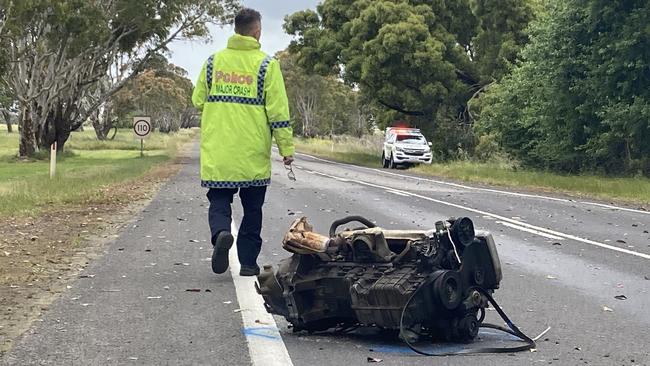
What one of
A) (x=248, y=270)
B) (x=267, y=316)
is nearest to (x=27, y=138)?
(x=248, y=270)

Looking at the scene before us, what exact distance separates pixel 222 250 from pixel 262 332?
164cm

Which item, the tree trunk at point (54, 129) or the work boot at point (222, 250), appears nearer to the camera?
the work boot at point (222, 250)

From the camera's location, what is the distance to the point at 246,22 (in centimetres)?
706

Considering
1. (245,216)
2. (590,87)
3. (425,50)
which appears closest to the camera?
(245,216)

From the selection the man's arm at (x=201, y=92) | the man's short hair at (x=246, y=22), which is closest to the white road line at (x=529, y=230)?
the man's short hair at (x=246, y=22)

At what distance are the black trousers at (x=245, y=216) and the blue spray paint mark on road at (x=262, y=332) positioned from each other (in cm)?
165

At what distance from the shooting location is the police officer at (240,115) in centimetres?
688

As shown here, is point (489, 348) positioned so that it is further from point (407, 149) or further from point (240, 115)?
point (407, 149)

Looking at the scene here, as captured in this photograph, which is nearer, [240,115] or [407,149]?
[240,115]

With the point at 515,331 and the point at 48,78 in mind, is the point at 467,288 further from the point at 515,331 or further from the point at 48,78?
the point at 48,78

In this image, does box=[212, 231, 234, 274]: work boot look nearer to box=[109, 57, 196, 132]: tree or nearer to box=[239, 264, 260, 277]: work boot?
box=[239, 264, 260, 277]: work boot

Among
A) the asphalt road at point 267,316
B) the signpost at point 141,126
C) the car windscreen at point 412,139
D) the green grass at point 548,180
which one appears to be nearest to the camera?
the asphalt road at point 267,316

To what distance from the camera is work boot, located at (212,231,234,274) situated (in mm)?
7043

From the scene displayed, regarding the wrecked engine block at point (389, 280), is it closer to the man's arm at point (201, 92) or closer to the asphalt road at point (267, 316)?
the asphalt road at point (267, 316)
